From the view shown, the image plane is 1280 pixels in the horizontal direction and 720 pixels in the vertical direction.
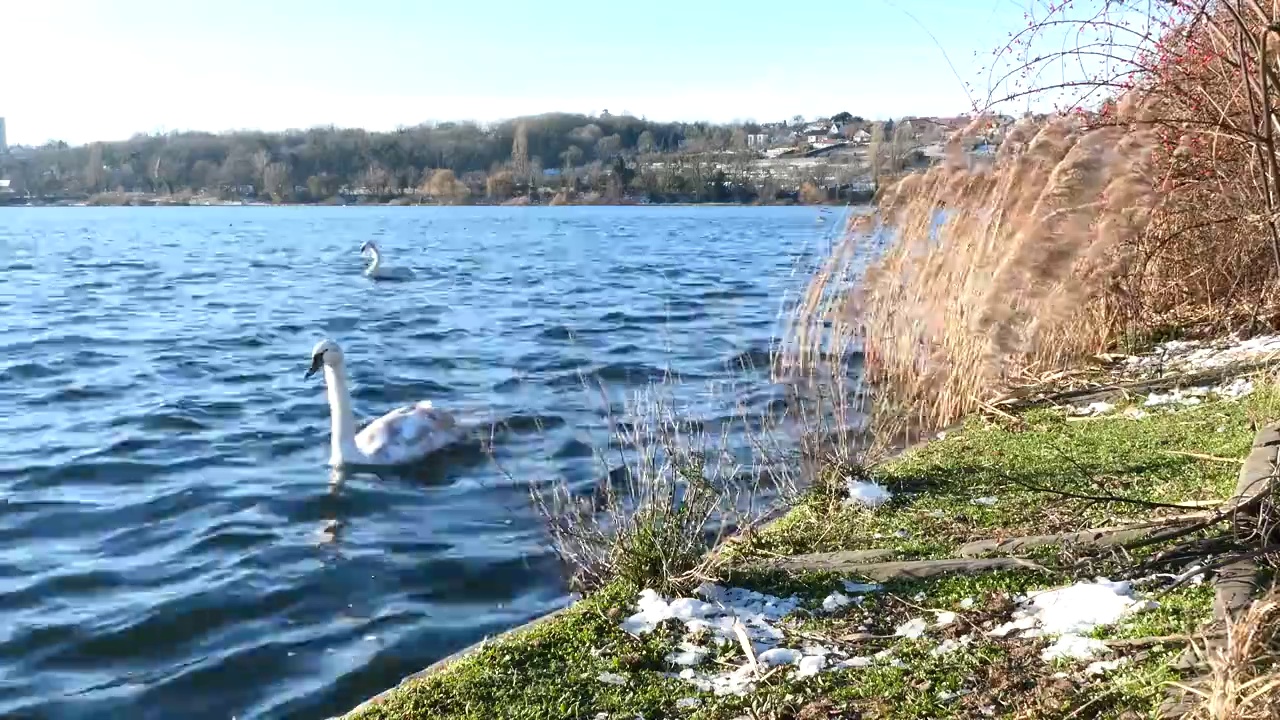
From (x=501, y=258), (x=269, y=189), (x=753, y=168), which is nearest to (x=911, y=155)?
(x=501, y=258)

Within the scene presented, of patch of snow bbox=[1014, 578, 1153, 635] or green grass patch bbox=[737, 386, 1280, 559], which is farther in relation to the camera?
green grass patch bbox=[737, 386, 1280, 559]

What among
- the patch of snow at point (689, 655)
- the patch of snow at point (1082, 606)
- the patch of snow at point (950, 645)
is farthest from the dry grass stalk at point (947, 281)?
the patch of snow at point (689, 655)

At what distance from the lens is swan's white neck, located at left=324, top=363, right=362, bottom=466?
10.1 meters

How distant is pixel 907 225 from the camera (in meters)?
10.1

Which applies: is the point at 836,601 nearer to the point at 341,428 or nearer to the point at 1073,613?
the point at 1073,613

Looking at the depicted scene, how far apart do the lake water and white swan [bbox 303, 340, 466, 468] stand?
27 cm

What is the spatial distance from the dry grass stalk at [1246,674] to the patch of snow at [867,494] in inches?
127

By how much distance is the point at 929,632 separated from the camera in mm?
4051

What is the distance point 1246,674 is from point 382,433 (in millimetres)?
8521

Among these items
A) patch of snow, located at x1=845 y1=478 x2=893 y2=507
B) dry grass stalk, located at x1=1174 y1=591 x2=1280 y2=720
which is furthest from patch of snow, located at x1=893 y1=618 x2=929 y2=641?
patch of snow, located at x1=845 y1=478 x2=893 y2=507

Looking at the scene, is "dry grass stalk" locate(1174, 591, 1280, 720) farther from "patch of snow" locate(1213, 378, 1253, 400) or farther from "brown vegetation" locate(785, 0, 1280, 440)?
"patch of snow" locate(1213, 378, 1253, 400)

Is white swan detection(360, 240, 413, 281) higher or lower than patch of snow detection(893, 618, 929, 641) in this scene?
lower

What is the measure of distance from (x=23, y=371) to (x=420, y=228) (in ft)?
152

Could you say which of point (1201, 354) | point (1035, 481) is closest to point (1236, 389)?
point (1201, 354)
